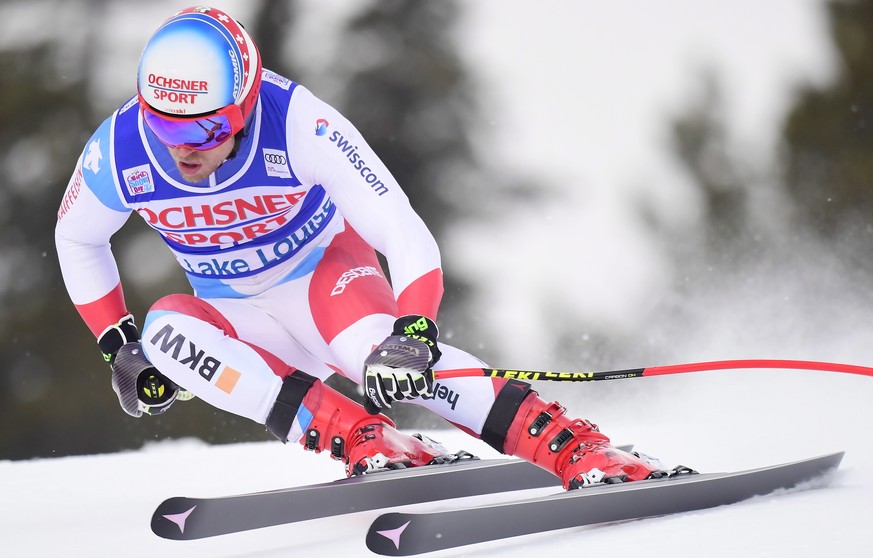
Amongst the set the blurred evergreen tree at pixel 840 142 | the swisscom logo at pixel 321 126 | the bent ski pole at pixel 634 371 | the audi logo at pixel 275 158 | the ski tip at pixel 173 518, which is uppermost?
the blurred evergreen tree at pixel 840 142

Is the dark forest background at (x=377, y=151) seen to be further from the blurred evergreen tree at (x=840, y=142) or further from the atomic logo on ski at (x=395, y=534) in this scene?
the atomic logo on ski at (x=395, y=534)

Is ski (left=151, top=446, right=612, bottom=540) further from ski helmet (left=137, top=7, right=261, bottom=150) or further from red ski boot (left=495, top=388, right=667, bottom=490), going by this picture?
ski helmet (left=137, top=7, right=261, bottom=150)

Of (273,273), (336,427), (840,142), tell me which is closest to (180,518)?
(336,427)

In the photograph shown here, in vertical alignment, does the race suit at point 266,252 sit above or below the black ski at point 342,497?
above

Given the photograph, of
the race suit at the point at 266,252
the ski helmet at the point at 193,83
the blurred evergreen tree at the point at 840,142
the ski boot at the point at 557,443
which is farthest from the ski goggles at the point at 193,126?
the blurred evergreen tree at the point at 840,142

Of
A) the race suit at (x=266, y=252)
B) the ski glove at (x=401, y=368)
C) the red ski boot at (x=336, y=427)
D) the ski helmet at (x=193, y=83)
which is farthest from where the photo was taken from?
the red ski boot at (x=336, y=427)

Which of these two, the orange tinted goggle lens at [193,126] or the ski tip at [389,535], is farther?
the orange tinted goggle lens at [193,126]

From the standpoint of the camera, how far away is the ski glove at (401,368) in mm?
2043

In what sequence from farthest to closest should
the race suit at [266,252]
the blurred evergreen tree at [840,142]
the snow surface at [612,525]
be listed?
the blurred evergreen tree at [840,142] → the race suit at [266,252] → the snow surface at [612,525]

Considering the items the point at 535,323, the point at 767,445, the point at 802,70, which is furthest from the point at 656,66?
the point at 767,445

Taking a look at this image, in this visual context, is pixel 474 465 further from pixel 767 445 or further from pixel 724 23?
pixel 724 23

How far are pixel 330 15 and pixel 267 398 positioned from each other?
6.12 meters

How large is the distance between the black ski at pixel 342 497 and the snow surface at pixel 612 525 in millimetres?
47

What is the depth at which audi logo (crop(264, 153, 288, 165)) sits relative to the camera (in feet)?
7.86
